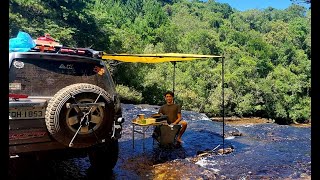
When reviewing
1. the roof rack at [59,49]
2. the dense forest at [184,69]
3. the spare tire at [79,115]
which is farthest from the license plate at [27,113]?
the dense forest at [184,69]

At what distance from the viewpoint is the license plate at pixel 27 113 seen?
3.69 meters

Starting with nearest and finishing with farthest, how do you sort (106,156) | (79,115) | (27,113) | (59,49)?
(27,113)
(79,115)
(59,49)
(106,156)

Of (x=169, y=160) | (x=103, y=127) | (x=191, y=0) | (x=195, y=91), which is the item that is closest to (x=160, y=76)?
(x=195, y=91)

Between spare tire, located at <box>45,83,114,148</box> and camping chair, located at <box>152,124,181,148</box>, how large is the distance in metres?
2.89

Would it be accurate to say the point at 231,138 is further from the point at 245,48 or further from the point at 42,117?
the point at 245,48

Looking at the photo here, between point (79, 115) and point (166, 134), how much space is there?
3.47 m

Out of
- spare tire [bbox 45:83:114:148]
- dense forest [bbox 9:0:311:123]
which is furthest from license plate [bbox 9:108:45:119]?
dense forest [bbox 9:0:311:123]

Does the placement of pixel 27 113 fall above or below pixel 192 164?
above

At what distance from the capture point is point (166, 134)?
7.23m

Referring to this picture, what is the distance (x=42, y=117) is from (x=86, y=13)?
26.9m

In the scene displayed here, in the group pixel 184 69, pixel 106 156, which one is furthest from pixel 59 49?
pixel 184 69

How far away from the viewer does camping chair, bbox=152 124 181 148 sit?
7.14m

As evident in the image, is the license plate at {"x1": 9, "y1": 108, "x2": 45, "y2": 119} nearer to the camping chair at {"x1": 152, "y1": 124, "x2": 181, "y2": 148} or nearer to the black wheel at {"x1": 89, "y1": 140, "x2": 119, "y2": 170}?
the black wheel at {"x1": 89, "y1": 140, "x2": 119, "y2": 170}

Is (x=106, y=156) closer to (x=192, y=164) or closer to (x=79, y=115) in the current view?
(x=79, y=115)
